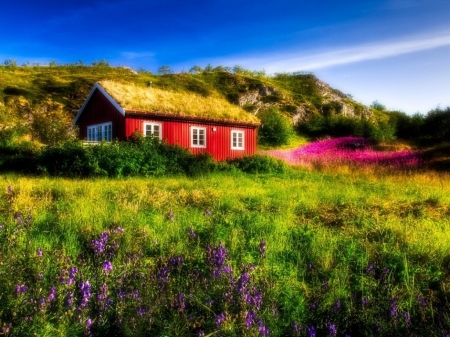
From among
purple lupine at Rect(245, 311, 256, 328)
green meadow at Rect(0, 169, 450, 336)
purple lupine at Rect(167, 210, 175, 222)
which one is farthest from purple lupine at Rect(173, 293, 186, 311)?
purple lupine at Rect(167, 210, 175, 222)

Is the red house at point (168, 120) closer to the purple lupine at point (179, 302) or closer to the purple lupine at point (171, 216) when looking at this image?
the purple lupine at point (171, 216)

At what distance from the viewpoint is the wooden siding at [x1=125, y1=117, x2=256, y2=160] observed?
21469mm

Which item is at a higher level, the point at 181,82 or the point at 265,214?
the point at 181,82

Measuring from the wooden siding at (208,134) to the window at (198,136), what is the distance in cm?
21

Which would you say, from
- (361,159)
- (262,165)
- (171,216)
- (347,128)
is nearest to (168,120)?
(262,165)

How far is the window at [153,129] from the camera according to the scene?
71.4ft

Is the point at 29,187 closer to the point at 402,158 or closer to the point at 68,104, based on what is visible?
the point at 402,158

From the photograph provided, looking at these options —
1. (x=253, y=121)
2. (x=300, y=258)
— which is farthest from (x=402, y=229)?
(x=253, y=121)

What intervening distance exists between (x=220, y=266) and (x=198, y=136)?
2045 cm

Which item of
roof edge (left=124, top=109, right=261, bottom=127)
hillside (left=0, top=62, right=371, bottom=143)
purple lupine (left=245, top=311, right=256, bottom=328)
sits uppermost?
hillside (left=0, top=62, right=371, bottom=143)

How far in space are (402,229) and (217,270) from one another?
446 centimetres

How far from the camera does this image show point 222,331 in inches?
102

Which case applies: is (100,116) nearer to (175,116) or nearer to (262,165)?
(175,116)

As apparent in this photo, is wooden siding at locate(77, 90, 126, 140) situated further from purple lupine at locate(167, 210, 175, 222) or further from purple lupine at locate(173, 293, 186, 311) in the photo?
purple lupine at locate(173, 293, 186, 311)
